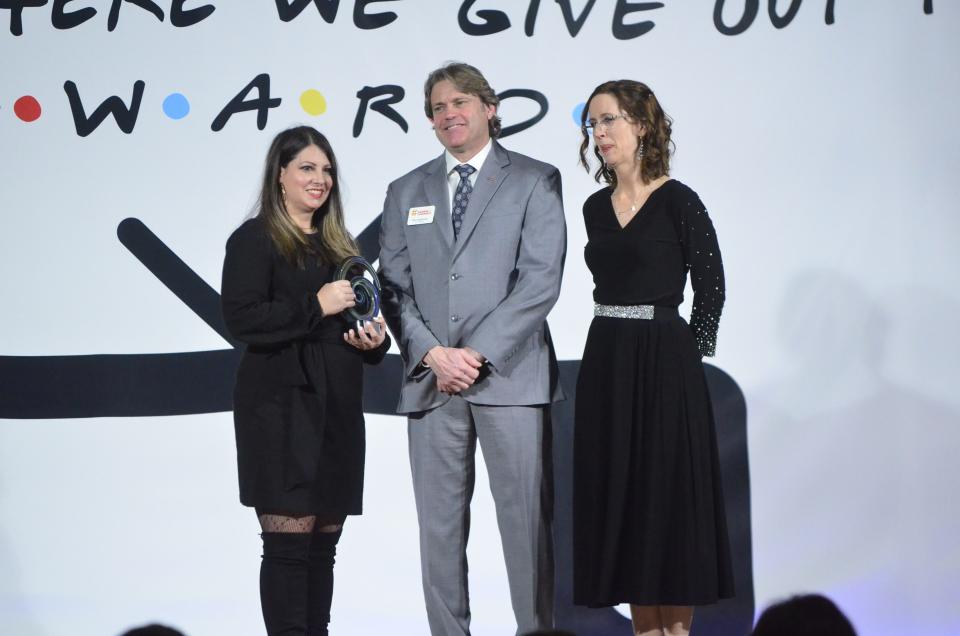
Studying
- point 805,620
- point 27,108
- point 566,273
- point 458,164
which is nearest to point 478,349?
point 458,164

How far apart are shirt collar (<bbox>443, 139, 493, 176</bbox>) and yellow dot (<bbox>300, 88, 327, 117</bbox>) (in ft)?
3.66

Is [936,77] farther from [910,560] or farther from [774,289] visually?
[910,560]

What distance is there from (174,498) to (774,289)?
2.26 metres

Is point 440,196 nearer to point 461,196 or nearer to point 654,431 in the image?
point 461,196

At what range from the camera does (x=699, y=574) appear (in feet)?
9.55

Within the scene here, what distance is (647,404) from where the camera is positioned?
9.74 ft

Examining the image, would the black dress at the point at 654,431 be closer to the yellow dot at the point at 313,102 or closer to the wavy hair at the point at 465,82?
the wavy hair at the point at 465,82

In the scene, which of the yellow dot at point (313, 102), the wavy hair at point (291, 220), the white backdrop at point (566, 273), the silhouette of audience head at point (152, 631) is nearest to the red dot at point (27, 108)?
the white backdrop at point (566, 273)

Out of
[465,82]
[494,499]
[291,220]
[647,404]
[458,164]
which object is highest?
[465,82]

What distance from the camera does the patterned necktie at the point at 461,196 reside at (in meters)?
3.17

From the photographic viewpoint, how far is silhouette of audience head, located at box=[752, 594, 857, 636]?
1519mm

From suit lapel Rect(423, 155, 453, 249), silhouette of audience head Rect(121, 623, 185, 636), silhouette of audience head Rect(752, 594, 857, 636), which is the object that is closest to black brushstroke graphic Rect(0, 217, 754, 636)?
suit lapel Rect(423, 155, 453, 249)

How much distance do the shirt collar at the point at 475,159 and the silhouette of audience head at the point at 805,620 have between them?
6.05 feet

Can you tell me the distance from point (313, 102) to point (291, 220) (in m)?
1.25
